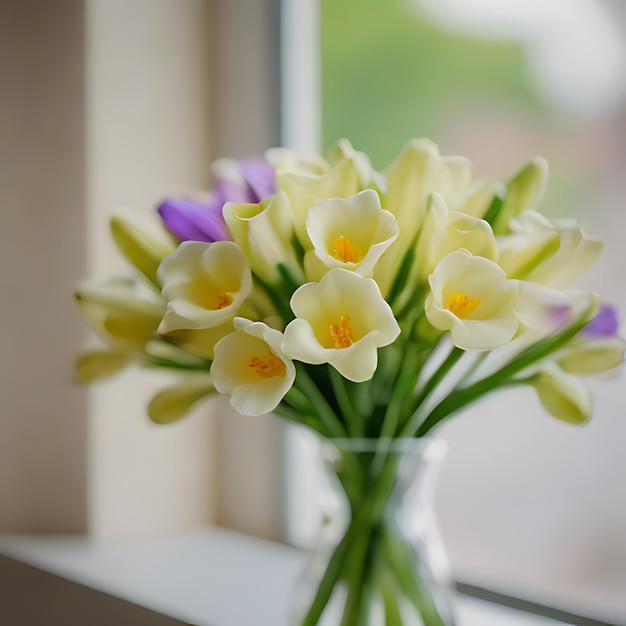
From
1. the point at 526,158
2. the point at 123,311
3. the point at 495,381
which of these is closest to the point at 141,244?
the point at 123,311

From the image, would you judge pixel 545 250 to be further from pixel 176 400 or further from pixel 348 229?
pixel 176 400

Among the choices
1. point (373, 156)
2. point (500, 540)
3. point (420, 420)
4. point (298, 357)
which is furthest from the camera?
point (373, 156)

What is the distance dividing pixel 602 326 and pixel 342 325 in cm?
19

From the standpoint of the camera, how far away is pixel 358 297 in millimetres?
500

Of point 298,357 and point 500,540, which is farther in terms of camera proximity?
point 500,540

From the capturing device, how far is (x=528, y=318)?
1.75 ft

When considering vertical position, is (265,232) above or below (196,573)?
above

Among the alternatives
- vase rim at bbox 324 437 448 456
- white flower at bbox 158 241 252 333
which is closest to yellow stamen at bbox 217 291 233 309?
white flower at bbox 158 241 252 333

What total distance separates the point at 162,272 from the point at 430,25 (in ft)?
1.53

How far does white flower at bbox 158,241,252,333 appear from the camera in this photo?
0.55 meters

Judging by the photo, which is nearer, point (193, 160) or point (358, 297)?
point (358, 297)

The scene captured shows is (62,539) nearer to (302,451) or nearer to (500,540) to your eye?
(302,451)

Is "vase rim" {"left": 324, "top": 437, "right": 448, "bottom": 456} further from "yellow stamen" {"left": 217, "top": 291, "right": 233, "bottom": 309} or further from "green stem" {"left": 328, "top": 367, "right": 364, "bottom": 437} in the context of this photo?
"yellow stamen" {"left": 217, "top": 291, "right": 233, "bottom": 309}

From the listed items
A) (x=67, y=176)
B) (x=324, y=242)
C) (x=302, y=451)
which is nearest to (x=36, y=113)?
(x=67, y=176)
